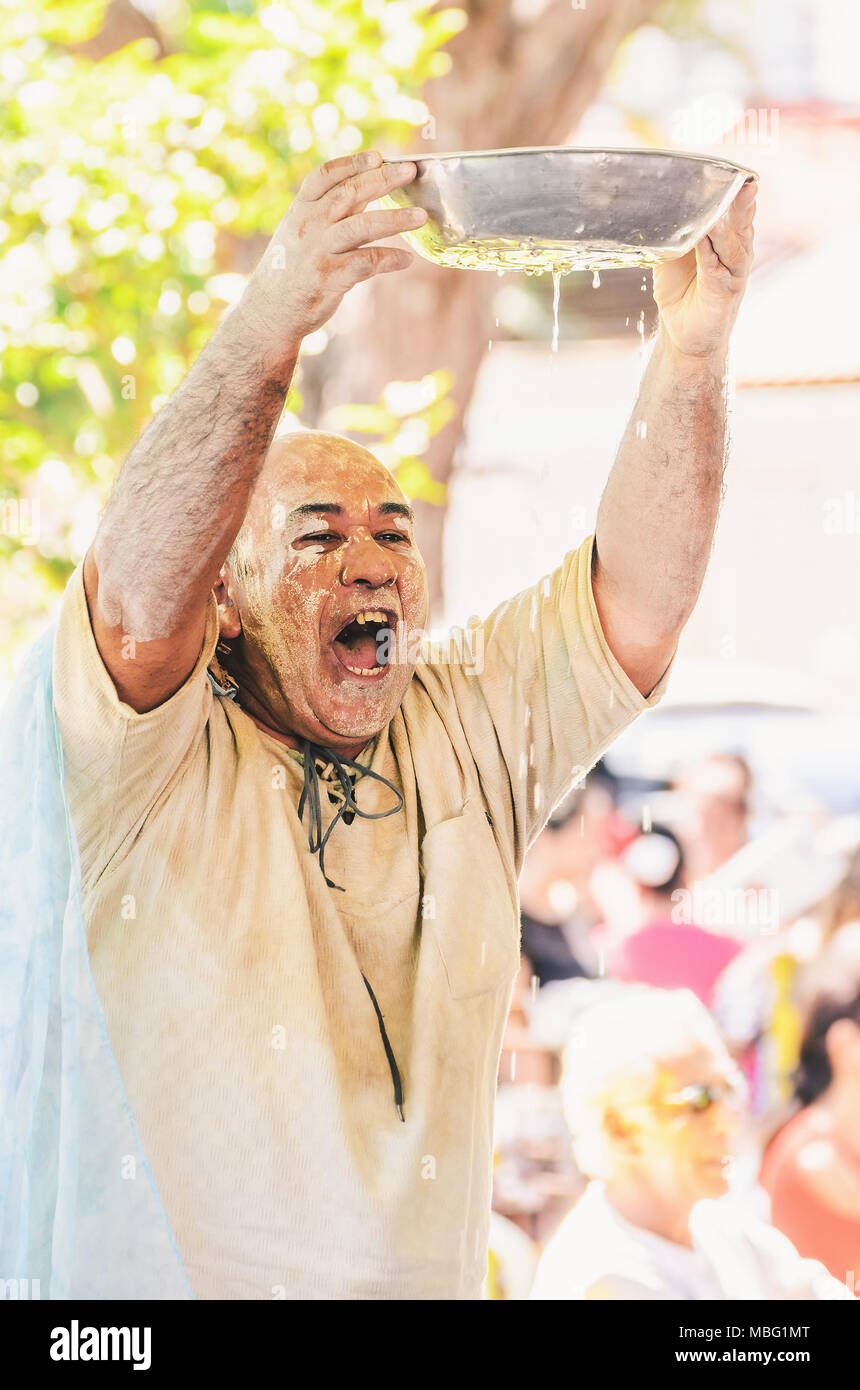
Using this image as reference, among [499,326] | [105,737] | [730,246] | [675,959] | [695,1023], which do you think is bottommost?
[695,1023]

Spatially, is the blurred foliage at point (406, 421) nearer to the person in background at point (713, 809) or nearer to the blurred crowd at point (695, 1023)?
the blurred crowd at point (695, 1023)

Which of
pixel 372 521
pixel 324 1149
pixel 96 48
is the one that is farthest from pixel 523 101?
pixel 324 1149

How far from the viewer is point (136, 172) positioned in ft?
9.23

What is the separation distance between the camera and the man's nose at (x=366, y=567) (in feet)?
5.86

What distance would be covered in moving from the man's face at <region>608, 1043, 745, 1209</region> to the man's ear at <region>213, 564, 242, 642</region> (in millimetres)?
1590

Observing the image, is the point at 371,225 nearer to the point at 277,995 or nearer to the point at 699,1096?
the point at 277,995

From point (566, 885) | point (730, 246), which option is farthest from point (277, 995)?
point (566, 885)

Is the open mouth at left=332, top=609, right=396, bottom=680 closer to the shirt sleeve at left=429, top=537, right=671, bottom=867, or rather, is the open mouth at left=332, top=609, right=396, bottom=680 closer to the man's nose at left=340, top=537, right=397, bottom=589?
the man's nose at left=340, top=537, right=397, bottom=589

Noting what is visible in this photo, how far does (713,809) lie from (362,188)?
2.75 metres

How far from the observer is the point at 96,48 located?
3098mm

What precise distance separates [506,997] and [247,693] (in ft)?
1.74

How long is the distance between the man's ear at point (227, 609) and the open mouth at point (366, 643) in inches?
5.8

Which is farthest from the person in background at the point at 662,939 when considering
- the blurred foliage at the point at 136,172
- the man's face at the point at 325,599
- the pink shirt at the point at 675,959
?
the man's face at the point at 325,599

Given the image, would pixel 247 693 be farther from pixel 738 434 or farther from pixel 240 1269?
pixel 738 434
